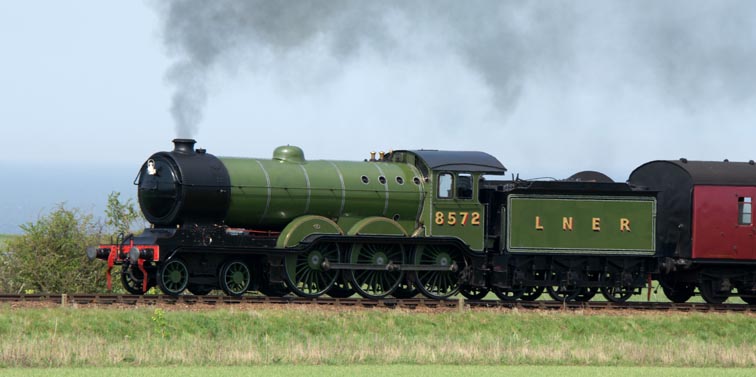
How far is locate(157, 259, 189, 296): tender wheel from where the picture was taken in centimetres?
2230

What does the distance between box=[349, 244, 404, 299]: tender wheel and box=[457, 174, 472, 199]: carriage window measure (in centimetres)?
179

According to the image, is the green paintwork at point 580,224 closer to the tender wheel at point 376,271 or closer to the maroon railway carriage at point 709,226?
the maroon railway carriage at point 709,226

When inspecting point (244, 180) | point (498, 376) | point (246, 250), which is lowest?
point (498, 376)

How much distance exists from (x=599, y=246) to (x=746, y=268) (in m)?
3.58

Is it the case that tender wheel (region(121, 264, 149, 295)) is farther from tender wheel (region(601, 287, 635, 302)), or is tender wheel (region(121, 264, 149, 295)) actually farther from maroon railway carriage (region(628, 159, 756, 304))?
maroon railway carriage (region(628, 159, 756, 304))

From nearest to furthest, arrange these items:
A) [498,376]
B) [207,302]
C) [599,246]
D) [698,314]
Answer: [498,376]
[207,302]
[698,314]
[599,246]

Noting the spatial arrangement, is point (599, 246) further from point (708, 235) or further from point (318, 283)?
point (318, 283)

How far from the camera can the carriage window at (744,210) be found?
25.7m

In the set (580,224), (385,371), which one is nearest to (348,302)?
(580,224)

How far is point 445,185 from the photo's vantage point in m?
24.4

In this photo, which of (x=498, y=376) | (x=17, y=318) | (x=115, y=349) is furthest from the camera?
(x=17, y=318)

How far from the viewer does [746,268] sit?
85.2 ft

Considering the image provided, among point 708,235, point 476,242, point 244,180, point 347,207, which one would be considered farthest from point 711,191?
point 244,180

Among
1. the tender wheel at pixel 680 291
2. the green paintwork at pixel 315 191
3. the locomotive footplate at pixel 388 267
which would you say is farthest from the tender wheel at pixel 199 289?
the tender wheel at pixel 680 291
